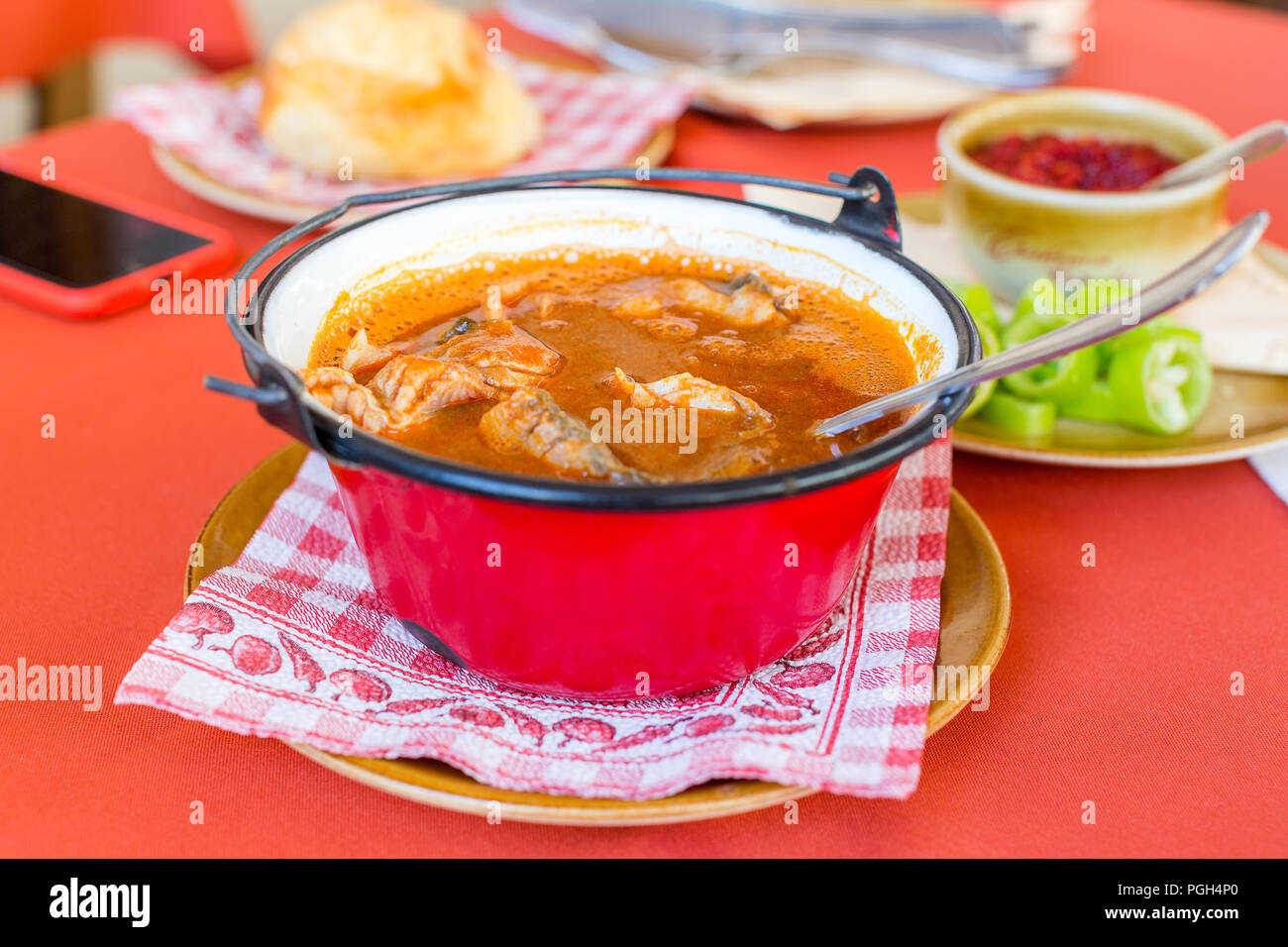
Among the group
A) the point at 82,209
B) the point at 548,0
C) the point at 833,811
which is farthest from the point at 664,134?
the point at 833,811

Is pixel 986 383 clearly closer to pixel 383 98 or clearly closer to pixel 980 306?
pixel 980 306

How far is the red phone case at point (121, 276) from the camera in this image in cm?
202

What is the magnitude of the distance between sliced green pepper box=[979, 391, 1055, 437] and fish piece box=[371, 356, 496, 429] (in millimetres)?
799

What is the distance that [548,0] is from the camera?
11.3 feet

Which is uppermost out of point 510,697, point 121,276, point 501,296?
point 121,276

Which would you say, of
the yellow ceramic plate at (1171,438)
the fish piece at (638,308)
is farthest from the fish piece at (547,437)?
the yellow ceramic plate at (1171,438)

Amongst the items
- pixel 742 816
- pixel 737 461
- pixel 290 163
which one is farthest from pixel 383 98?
pixel 742 816

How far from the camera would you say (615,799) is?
104 centimetres

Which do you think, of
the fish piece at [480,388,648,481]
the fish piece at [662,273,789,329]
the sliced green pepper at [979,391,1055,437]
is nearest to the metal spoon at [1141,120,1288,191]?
the sliced green pepper at [979,391,1055,437]

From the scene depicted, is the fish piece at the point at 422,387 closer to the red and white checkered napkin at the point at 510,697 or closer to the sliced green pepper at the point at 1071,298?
the red and white checkered napkin at the point at 510,697

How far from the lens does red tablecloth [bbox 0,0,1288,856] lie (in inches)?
44.1

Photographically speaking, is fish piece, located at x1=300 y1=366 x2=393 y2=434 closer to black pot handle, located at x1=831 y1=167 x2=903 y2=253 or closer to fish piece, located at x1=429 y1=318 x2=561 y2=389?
fish piece, located at x1=429 y1=318 x2=561 y2=389

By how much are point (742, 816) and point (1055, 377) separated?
890mm
